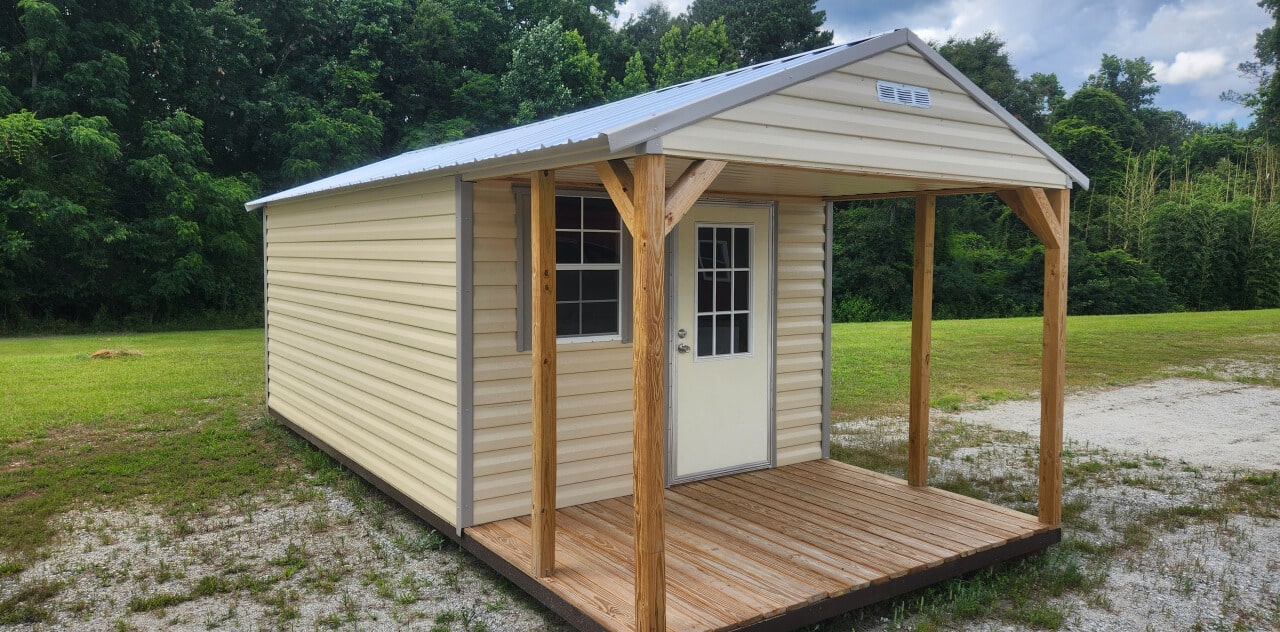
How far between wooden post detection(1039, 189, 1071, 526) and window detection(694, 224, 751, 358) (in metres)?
1.86

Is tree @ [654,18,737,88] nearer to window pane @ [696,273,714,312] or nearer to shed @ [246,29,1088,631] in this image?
shed @ [246,29,1088,631]

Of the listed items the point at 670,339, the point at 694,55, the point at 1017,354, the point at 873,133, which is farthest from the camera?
the point at 694,55

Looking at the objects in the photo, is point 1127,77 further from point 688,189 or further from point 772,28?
point 688,189

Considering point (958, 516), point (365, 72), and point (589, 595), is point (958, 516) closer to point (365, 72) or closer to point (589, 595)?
point (589, 595)

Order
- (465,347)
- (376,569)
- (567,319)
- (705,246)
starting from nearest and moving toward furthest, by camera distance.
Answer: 1. (376,569)
2. (465,347)
3. (567,319)
4. (705,246)

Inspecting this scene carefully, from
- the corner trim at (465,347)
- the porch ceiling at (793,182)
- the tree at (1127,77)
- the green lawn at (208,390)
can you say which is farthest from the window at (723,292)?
the tree at (1127,77)

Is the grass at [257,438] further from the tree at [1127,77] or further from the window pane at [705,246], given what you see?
the tree at [1127,77]

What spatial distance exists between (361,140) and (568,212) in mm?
18399

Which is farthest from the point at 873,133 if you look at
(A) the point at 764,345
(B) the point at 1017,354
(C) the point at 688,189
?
(B) the point at 1017,354

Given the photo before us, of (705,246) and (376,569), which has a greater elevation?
(705,246)

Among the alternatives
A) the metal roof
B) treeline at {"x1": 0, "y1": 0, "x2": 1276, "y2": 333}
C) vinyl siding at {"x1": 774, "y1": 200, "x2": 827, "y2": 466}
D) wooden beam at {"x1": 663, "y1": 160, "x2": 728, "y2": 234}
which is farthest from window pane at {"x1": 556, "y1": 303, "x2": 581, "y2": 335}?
treeline at {"x1": 0, "y1": 0, "x2": 1276, "y2": 333}

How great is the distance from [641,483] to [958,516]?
259cm

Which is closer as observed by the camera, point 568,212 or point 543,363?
point 543,363

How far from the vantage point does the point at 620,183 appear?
11.3 ft
